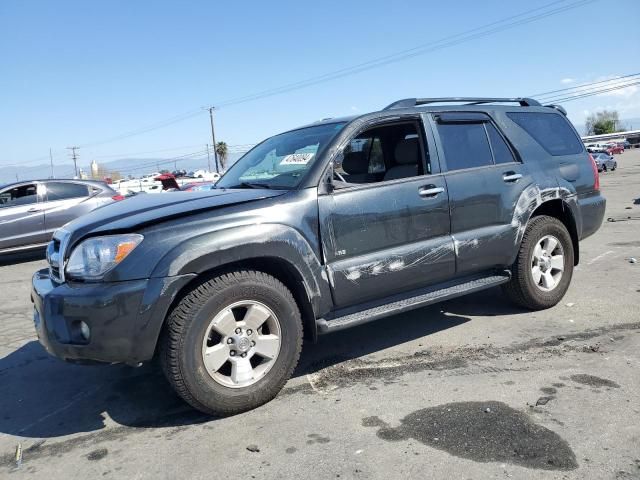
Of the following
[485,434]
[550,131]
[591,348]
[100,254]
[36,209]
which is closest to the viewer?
[485,434]

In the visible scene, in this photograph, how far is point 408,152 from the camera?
432 cm

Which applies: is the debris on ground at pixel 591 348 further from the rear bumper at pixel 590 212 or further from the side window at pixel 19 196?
the side window at pixel 19 196

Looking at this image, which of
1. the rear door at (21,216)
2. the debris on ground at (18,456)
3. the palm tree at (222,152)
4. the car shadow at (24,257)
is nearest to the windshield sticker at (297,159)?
the debris on ground at (18,456)

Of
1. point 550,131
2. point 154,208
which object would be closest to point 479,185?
point 550,131

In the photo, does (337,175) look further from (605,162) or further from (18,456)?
(605,162)

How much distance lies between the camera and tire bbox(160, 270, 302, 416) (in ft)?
9.82

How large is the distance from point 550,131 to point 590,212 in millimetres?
894

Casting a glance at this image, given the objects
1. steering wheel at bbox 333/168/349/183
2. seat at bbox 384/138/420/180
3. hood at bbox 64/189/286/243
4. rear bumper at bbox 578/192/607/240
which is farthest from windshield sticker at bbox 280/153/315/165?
rear bumper at bbox 578/192/607/240

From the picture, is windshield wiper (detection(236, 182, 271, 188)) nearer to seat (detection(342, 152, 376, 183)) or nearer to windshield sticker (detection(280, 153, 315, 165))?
windshield sticker (detection(280, 153, 315, 165))

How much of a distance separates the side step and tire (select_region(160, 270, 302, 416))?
27cm

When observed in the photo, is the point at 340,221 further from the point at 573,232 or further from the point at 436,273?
the point at 573,232

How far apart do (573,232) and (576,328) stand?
3.59ft

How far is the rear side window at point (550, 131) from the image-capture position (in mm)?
4961

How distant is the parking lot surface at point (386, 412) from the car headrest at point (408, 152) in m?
1.46
